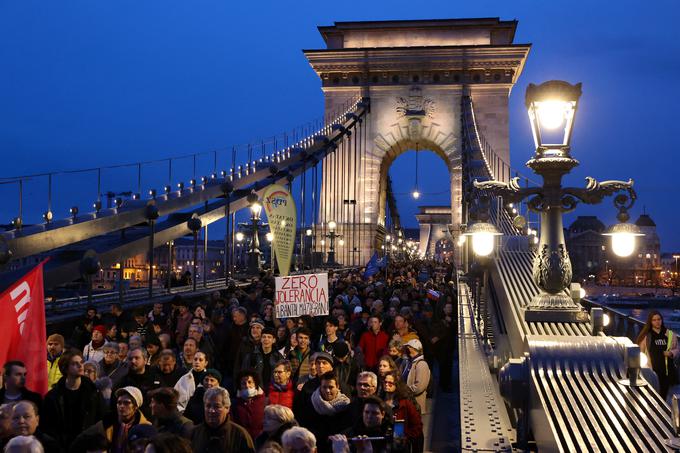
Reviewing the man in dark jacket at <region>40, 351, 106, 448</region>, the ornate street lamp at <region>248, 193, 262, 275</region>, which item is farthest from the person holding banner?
the ornate street lamp at <region>248, 193, 262, 275</region>

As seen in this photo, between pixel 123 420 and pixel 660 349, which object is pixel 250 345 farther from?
pixel 660 349

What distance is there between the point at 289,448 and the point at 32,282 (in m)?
2.70

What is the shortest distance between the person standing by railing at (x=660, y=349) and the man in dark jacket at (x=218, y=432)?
16.8 feet

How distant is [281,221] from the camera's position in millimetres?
14203

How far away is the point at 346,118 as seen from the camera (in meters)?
45.2

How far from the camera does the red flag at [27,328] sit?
548 cm

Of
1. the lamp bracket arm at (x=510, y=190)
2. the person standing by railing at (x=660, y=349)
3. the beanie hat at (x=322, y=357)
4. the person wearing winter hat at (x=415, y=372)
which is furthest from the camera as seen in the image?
the person standing by railing at (x=660, y=349)

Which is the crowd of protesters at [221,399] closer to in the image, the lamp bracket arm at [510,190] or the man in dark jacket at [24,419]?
the man in dark jacket at [24,419]

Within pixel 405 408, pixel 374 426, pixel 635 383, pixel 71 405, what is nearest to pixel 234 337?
pixel 71 405

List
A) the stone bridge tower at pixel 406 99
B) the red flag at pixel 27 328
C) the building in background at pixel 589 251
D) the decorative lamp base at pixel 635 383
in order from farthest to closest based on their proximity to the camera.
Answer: the building in background at pixel 589 251 < the stone bridge tower at pixel 406 99 < the red flag at pixel 27 328 < the decorative lamp base at pixel 635 383

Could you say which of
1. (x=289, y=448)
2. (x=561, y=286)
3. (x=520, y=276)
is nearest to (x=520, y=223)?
(x=520, y=276)

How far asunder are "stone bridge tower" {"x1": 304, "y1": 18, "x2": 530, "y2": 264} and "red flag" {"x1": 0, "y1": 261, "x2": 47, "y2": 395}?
41.6 metres

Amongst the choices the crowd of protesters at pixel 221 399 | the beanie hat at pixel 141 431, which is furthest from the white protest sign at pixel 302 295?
the beanie hat at pixel 141 431

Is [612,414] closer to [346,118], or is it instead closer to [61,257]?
[61,257]
